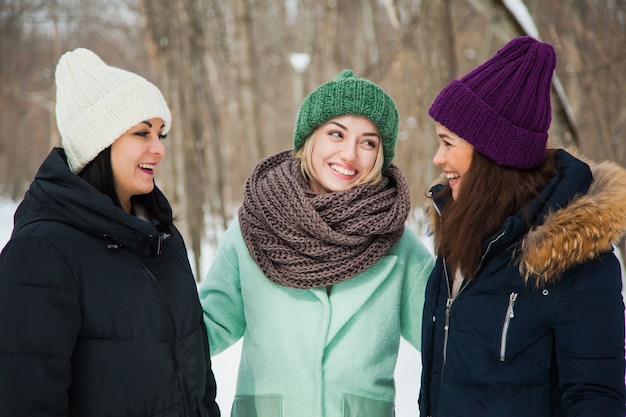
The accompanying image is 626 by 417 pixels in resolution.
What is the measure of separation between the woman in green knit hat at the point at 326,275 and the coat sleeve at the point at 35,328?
2.84 ft

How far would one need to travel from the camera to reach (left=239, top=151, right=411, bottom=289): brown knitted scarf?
2.28m

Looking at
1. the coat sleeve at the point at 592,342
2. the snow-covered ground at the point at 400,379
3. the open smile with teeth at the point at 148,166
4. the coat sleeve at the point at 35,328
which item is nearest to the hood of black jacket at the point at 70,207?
the coat sleeve at the point at 35,328

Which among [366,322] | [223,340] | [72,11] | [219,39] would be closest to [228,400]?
[223,340]

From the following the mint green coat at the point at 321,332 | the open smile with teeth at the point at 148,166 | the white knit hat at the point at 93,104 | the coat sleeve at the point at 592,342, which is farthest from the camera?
the mint green coat at the point at 321,332

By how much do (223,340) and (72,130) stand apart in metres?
1.02

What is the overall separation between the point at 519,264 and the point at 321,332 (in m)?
0.79

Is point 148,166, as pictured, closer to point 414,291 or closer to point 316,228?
point 316,228

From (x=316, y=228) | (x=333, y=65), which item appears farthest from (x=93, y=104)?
(x=333, y=65)

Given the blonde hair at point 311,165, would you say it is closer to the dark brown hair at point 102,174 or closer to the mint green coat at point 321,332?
the mint green coat at point 321,332

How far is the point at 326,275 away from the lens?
89.3 inches

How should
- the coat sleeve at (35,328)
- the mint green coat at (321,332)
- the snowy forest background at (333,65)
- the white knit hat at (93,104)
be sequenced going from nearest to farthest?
the coat sleeve at (35,328) → the white knit hat at (93,104) → the mint green coat at (321,332) → the snowy forest background at (333,65)

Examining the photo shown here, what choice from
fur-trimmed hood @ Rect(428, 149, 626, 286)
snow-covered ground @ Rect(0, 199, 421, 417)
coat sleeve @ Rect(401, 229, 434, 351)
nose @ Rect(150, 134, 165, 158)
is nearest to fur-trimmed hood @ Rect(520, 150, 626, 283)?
fur-trimmed hood @ Rect(428, 149, 626, 286)

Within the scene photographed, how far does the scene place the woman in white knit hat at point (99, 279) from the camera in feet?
4.93

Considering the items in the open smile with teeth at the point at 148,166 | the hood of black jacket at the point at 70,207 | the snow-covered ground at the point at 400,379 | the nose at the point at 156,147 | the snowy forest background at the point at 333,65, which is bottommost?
the snow-covered ground at the point at 400,379
